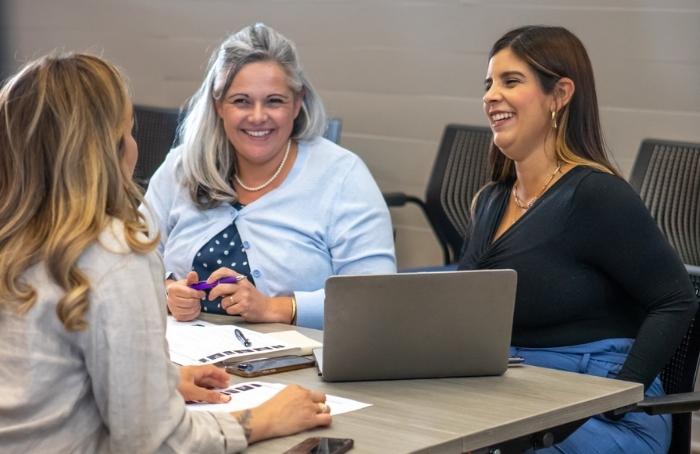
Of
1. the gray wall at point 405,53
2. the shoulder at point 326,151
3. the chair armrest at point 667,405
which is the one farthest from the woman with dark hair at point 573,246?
the gray wall at point 405,53

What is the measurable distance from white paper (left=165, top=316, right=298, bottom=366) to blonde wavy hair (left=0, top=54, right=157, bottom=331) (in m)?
0.60

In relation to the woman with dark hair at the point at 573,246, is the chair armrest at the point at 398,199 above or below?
below

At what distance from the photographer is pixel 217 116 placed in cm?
284

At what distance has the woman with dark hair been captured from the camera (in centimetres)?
218

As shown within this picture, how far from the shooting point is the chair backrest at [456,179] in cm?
375

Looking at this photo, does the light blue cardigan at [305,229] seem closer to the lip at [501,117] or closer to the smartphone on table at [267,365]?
the lip at [501,117]

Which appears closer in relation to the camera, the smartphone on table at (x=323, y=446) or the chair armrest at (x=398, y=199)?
the smartphone on table at (x=323, y=446)

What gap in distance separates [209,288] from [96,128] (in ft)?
3.36

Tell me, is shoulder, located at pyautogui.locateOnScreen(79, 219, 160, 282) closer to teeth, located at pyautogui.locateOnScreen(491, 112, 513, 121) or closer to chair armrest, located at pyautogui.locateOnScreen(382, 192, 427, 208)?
teeth, located at pyautogui.locateOnScreen(491, 112, 513, 121)

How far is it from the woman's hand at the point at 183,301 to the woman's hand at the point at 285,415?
2.51ft

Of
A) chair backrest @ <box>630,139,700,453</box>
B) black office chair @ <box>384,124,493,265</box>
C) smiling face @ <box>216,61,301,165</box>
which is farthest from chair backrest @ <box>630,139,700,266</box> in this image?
smiling face @ <box>216,61,301,165</box>

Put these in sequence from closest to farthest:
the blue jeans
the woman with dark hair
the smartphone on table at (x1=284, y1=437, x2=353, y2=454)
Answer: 1. the smartphone on table at (x1=284, y1=437, x2=353, y2=454)
2. the blue jeans
3. the woman with dark hair

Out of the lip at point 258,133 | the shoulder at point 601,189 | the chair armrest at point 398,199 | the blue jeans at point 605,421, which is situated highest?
the shoulder at point 601,189

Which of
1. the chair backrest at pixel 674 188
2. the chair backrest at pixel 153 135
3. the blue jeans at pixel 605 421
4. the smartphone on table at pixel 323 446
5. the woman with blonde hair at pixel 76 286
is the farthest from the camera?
the chair backrest at pixel 153 135
